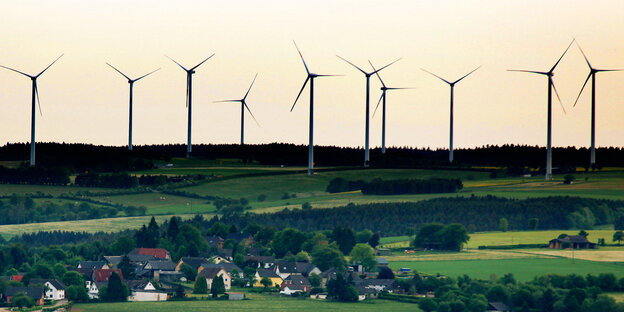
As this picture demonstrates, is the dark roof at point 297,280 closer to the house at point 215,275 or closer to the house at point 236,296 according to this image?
the house at point 215,275

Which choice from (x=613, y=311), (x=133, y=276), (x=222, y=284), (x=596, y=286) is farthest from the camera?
(x=133, y=276)

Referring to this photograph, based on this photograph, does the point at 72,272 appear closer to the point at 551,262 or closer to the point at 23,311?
the point at 23,311

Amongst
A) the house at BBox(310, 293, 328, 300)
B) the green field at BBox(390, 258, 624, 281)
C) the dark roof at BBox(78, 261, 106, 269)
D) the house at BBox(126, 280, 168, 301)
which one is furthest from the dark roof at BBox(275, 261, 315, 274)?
the dark roof at BBox(78, 261, 106, 269)

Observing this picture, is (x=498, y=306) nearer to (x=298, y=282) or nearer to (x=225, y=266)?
(x=298, y=282)

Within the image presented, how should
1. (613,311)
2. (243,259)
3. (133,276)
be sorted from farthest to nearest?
1. (243,259)
2. (133,276)
3. (613,311)

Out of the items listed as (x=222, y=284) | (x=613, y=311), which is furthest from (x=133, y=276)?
(x=613, y=311)

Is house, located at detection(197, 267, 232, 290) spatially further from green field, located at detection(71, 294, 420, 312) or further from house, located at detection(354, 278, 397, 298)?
house, located at detection(354, 278, 397, 298)
